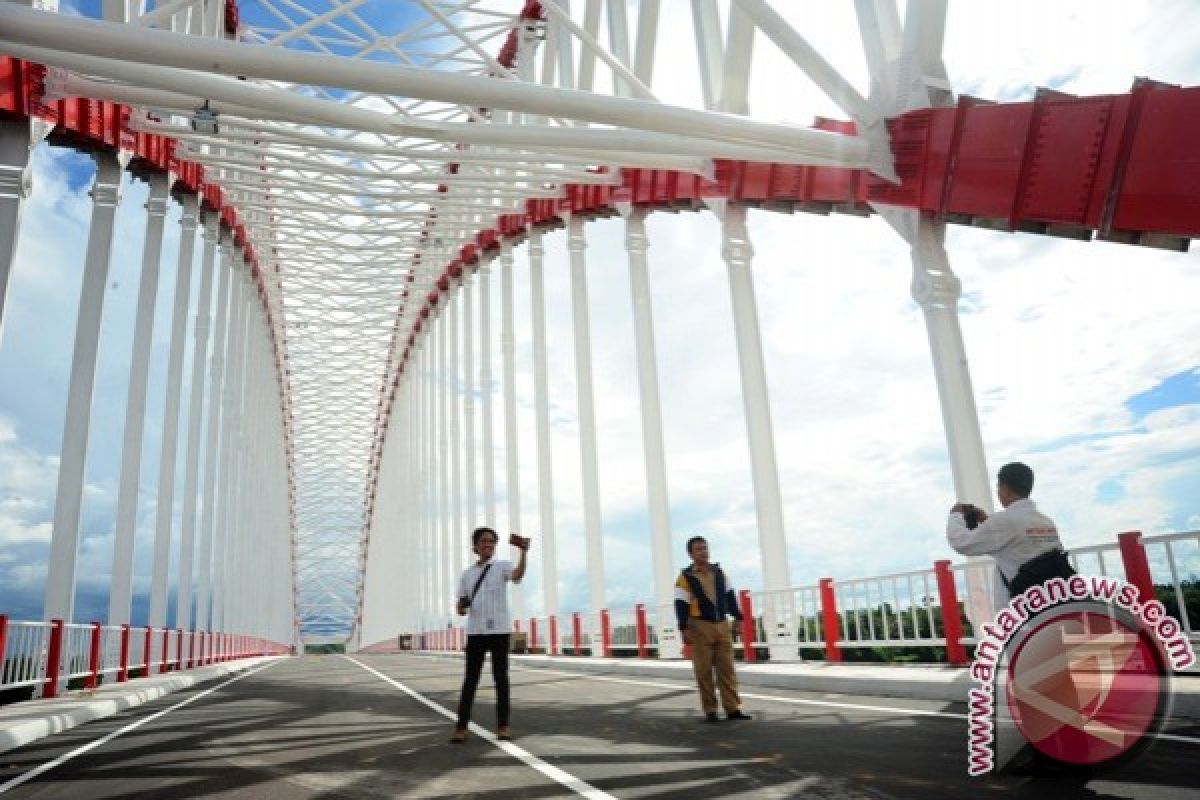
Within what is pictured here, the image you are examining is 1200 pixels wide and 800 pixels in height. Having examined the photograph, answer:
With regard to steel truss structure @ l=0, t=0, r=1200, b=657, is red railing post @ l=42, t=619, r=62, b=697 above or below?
below

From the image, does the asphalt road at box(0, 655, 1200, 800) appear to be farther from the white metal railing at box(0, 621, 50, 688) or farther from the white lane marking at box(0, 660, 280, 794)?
the white metal railing at box(0, 621, 50, 688)

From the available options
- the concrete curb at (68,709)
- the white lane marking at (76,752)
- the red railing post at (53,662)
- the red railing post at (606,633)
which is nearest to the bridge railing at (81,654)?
the red railing post at (53,662)

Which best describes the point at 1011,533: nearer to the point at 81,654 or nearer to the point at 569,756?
the point at 569,756

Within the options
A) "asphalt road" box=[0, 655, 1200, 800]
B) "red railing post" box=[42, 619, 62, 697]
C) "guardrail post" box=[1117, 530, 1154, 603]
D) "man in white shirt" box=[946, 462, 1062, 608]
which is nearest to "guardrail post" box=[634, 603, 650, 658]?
"asphalt road" box=[0, 655, 1200, 800]

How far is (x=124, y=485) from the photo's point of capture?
18.9 meters

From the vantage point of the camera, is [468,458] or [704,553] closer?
[704,553]

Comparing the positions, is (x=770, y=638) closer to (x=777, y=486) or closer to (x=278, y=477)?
(x=777, y=486)

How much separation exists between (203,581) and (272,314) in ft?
60.8

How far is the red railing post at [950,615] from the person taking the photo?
988cm

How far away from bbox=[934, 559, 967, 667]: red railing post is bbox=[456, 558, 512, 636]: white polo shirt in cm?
518

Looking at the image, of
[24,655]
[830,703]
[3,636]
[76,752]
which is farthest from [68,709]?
[830,703]

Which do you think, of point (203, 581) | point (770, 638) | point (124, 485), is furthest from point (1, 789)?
point (203, 581)

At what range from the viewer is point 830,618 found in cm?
1233

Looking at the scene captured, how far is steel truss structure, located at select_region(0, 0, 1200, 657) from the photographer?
33.8ft
